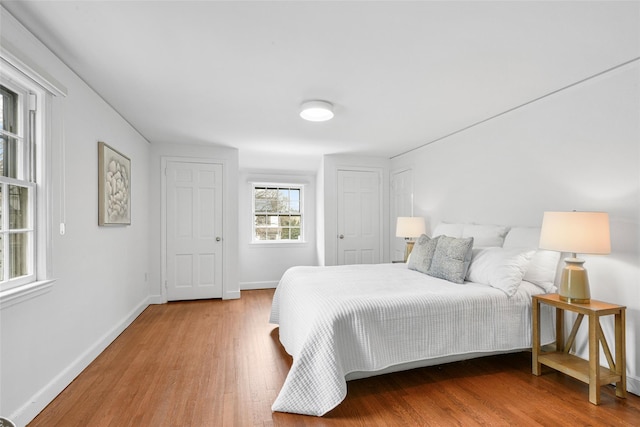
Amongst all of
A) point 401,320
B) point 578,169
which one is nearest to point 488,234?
point 578,169

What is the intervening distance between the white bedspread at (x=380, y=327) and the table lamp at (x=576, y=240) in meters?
0.34

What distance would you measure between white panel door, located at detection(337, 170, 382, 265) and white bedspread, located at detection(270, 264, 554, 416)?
8.21 ft

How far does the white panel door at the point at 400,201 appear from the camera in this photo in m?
4.85

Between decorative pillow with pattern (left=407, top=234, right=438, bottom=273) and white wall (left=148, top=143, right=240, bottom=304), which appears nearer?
decorative pillow with pattern (left=407, top=234, right=438, bottom=273)

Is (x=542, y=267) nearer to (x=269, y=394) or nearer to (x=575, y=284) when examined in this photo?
(x=575, y=284)

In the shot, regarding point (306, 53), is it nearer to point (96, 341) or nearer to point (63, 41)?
point (63, 41)

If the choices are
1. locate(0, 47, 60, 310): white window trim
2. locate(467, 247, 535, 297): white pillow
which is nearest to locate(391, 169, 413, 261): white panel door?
locate(467, 247, 535, 297): white pillow

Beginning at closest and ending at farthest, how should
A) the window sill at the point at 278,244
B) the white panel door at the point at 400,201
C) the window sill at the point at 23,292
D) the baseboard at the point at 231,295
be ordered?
1. the window sill at the point at 23,292
2. the baseboard at the point at 231,295
3. the white panel door at the point at 400,201
4. the window sill at the point at 278,244

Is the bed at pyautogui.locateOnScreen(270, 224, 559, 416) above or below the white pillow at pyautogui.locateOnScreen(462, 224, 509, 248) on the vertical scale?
below

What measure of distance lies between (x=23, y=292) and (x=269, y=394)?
5.08 ft

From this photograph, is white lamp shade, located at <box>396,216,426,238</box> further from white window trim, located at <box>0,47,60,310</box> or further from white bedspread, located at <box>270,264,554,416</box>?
white window trim, located at <box>0,47,60,310</box>

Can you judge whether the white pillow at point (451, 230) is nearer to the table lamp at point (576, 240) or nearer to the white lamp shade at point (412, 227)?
the white lamp shade at point (412, 227)

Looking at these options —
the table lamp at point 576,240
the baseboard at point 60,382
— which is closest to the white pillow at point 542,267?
the table lamp at point 576,240

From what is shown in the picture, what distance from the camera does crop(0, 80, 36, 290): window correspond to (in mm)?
1741
